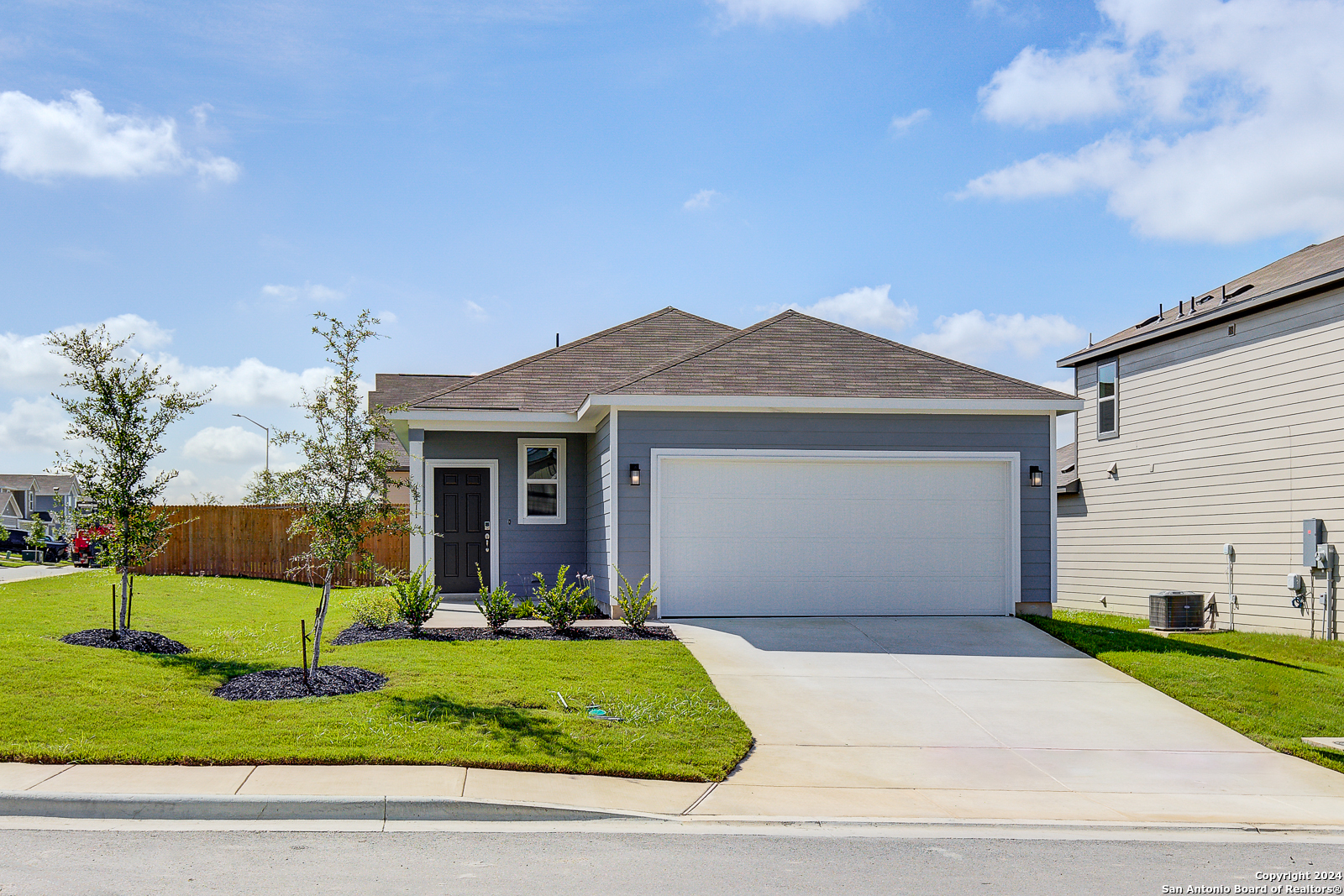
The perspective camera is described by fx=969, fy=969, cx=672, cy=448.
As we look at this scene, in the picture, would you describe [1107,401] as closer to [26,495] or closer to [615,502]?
[615,502]

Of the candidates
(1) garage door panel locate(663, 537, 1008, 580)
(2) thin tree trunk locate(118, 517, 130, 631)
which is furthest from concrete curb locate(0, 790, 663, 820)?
(1) garage door panel locate(663, 537, 1008, 580)

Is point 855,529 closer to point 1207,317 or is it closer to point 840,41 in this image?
point 840,41

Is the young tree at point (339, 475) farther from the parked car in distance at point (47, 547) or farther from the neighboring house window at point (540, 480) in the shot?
the parked car in distance at point (47, 547)

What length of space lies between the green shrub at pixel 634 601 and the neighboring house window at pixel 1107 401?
38.0 ft

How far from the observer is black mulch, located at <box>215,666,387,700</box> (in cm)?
820

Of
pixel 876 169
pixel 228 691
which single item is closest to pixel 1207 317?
pixel 876 169

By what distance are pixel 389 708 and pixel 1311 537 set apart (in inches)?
541

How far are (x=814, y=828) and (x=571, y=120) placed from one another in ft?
32.8

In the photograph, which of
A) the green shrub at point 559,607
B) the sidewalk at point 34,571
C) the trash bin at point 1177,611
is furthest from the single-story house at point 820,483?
the sidewalk at point 34,571

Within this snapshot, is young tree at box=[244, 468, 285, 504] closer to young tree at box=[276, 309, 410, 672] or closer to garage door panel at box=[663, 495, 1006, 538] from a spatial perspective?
young tree at box=[276, 309, 410, 672]

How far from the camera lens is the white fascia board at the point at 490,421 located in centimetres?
1409

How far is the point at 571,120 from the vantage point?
13.0 metres

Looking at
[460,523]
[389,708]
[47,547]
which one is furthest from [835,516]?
[47,547]

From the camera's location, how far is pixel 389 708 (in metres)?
7.81
